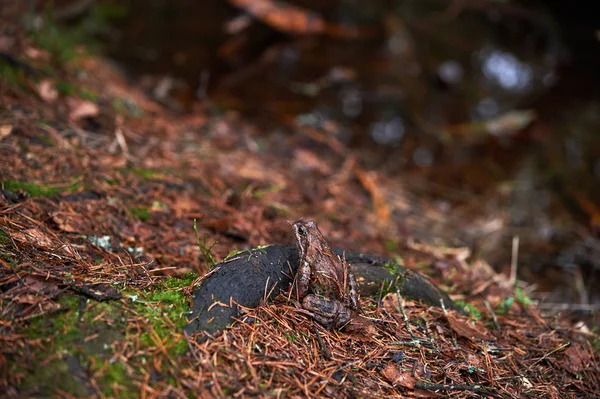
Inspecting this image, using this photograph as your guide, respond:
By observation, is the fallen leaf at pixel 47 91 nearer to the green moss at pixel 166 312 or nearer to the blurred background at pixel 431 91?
the blurred background at pixel 431 91

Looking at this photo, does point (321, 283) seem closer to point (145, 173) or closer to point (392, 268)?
point (392, 268)

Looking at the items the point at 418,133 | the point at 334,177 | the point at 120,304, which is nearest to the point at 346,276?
the point at 120,304

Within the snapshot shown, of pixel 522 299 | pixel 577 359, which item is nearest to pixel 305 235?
pixel 577 359

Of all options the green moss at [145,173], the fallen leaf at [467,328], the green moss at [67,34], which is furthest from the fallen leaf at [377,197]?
the green moss at [67,34]

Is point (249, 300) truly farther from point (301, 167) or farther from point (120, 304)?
point (301, 167)

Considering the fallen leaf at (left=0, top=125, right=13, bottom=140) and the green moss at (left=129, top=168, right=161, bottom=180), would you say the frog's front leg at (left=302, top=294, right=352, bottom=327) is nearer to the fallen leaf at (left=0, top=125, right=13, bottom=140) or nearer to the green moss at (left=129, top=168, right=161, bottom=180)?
the green moss at (left=129, top=168, right=161, bottom=180)

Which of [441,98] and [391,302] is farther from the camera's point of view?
[441,98]
